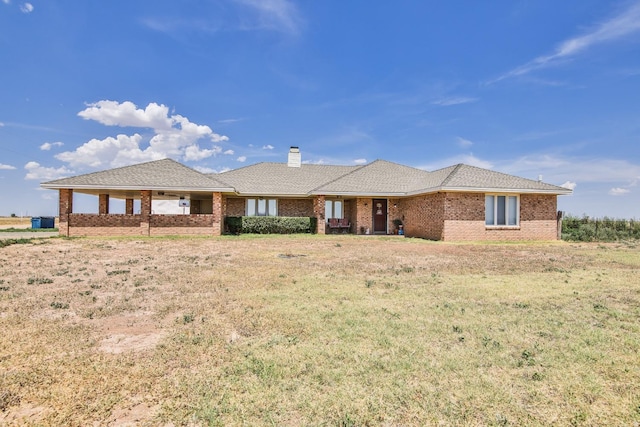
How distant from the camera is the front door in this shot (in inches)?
951

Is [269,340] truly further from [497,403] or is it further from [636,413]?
[636,413]

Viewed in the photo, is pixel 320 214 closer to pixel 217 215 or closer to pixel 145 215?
pixel 217 215

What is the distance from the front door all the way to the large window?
6.98 meters

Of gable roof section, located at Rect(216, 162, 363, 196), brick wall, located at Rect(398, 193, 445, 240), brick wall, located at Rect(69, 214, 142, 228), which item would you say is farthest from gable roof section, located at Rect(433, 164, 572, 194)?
brick wall, located at Rect(69, 214, 142, 228)

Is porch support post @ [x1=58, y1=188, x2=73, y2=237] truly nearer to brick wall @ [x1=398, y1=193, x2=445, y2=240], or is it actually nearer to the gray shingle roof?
the gray shingle roof

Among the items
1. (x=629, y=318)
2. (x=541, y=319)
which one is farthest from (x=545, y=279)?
(x=541, y=319)

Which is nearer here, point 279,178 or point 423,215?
point 423,215

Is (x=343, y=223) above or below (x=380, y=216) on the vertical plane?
below

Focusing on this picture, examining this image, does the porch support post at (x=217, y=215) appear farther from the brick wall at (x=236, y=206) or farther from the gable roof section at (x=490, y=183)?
the gable roof section at (x=490, y=183)

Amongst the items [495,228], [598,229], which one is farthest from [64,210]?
[598,229]

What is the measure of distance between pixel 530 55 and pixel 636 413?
18.9m

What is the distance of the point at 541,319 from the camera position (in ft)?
16.2

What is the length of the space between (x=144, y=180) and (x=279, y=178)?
31.7 feet

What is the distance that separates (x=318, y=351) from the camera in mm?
A: 3768
